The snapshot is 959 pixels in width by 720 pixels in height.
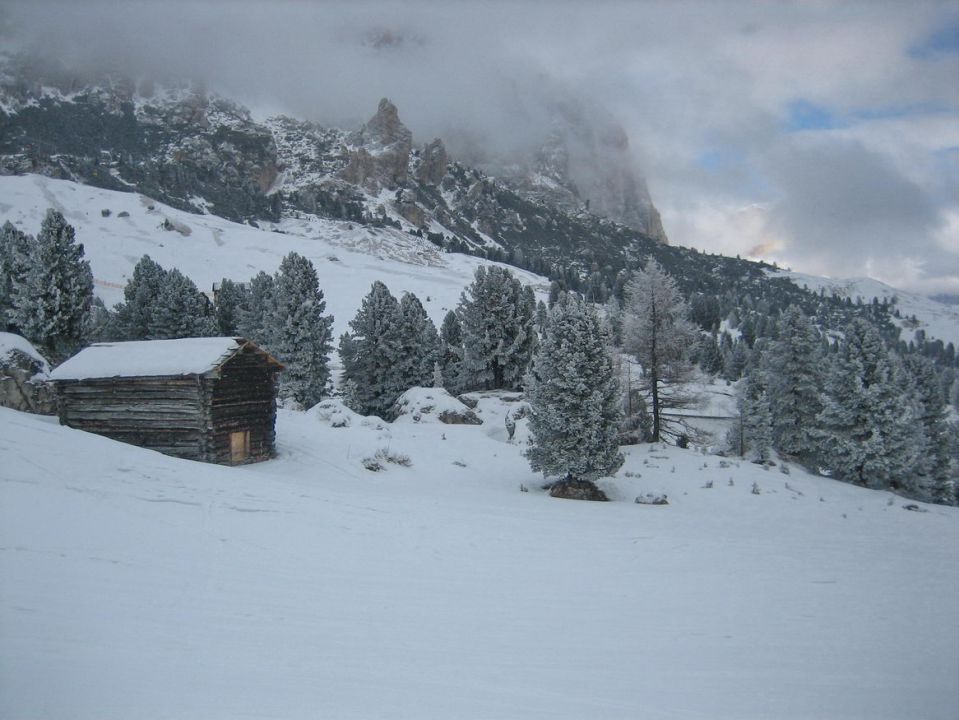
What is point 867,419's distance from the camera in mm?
25562

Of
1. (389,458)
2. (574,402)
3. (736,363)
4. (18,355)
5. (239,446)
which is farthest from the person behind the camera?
(736,363)

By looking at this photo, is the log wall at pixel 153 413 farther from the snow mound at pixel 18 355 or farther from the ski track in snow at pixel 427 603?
the snow mound at pixel 18 355

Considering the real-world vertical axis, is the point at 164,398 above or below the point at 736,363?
below

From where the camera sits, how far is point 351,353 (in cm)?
3856

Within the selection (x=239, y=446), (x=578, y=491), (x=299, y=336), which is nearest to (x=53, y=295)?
(x=299, y=336)

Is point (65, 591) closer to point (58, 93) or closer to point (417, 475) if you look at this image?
point (417, 475)

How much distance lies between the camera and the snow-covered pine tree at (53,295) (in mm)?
29688

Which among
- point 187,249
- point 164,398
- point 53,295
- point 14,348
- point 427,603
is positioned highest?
point 187,249

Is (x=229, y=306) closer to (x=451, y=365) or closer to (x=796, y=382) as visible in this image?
(x=451, y=365)

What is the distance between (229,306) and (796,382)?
45.8m

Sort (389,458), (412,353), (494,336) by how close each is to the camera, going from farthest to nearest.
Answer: (494,336) < (412,353) < (389,458)

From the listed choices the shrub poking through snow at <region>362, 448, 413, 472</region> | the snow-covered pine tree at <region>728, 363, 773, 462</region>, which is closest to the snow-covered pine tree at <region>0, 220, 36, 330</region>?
the shrub poking through snow at <region>362, 448, 413, 472</region>

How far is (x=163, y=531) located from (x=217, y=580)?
2102mm

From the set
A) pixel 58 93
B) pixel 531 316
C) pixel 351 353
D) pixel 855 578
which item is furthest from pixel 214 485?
pixel 58 93
